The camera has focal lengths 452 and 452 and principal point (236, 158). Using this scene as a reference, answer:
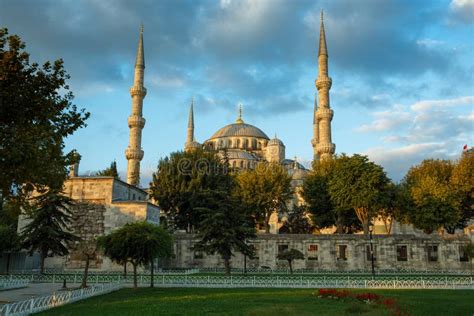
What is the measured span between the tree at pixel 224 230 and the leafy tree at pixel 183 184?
12.1m

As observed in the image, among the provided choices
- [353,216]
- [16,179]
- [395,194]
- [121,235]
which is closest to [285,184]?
[353,216]

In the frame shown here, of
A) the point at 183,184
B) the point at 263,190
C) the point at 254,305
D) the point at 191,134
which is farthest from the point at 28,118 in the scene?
the point at 191,134

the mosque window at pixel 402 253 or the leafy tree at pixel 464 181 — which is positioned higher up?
the leafy tree at pixel 464 181

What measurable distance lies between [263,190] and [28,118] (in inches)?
1320

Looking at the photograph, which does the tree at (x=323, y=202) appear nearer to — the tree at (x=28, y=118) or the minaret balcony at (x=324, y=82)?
the minaret balcony at (x=324, y=82)

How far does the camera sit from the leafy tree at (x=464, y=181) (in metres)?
43.2

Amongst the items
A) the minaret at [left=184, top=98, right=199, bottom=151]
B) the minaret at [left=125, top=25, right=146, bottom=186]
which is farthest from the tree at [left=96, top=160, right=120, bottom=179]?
the minaret at [left=184, top=98, right=199, bottom=151]

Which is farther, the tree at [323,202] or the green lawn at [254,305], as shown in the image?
the tree at [323,202]

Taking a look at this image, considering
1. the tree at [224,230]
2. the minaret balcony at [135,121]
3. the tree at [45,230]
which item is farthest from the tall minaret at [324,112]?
the tree at [45,230]

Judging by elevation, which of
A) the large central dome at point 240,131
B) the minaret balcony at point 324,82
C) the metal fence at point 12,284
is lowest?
the metal fence at point 12,284

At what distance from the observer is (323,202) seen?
1777 inches

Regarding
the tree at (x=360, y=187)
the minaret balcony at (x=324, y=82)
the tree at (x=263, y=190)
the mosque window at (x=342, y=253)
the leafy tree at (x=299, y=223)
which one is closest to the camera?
the mosque window at (x=342, y=253)

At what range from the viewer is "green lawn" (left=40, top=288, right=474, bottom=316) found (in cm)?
1310

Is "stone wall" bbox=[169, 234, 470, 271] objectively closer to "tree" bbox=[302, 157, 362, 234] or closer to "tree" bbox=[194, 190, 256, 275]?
"tree" bbox=[302, 157, 362, 234]
